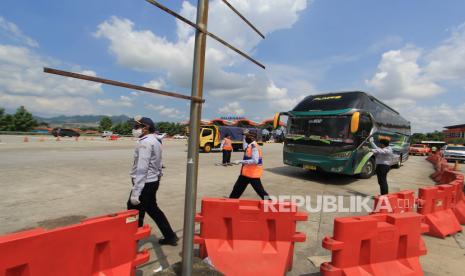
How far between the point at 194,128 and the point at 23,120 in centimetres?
6372

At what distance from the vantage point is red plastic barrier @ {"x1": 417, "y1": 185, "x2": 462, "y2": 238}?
4762 mm

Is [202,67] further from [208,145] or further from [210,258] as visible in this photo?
[208,145]

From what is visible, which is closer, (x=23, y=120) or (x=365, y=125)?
(x=365, y=125)

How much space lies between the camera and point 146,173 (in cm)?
364

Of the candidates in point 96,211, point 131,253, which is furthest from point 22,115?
point 131,253

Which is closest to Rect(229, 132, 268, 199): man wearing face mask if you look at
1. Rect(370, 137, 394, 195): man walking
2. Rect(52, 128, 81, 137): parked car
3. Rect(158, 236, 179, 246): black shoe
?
Rect(158, 236, 179, 246): black shoe

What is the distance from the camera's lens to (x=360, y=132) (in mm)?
9680

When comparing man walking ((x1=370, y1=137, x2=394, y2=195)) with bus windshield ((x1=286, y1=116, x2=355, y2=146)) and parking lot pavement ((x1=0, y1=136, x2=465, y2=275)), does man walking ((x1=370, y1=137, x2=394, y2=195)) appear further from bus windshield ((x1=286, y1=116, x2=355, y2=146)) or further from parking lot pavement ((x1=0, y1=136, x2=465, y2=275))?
bus windshield ((x1=286, y1=116, x2=355, y2=146))

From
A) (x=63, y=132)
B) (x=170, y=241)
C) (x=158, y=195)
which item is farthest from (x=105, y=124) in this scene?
(x=170, y=241)

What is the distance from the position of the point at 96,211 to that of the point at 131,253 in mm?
→ 3527

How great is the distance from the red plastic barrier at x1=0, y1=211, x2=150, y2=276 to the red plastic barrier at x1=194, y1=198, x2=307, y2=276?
0.80 metres

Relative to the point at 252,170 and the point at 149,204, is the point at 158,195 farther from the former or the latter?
the point at 149,204

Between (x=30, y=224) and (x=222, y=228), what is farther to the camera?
(x=30, y=224)

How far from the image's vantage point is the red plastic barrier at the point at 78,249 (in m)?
1.98
